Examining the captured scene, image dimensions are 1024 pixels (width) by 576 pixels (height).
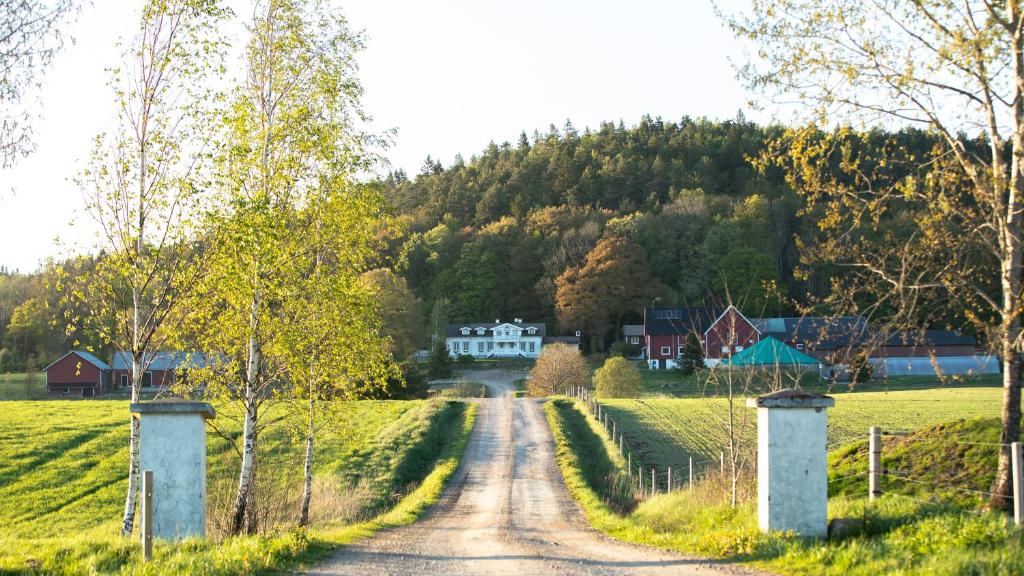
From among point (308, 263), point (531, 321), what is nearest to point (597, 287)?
point (531, 321)

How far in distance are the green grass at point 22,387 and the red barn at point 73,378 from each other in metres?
0.92

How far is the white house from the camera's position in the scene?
285ft

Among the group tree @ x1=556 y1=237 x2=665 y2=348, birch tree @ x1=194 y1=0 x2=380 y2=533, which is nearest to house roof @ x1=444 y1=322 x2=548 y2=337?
tree @ x1=556 y1=237 x2=665 y2=348

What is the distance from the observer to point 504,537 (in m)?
12.8

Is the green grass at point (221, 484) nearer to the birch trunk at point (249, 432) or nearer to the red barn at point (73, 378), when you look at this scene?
the birch trunk at point (249, 432)

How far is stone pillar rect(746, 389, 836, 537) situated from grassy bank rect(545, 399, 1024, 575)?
33cm

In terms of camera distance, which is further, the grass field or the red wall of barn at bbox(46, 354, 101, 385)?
the red wall of barn at bbox(46, 354, 101, 385)

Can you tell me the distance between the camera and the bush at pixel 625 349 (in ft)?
244

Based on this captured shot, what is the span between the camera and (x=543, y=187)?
117250 mm

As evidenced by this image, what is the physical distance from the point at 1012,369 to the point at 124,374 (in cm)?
7385

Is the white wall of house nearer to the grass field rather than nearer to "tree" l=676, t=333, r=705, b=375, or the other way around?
"tree" l=676, t=333, r=705, b=375

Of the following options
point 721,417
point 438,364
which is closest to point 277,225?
point 721,417

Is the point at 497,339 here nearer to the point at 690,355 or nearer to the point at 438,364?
the point at 438,364

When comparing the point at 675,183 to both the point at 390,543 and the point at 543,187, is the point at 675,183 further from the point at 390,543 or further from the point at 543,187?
the point at 390,543
